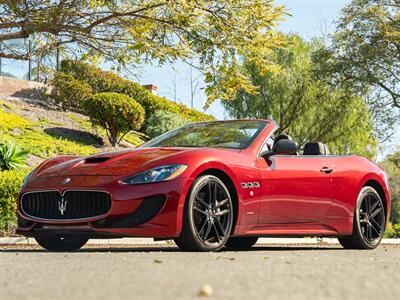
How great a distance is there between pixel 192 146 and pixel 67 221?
167 centimetres

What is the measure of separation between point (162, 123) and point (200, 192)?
19601mm

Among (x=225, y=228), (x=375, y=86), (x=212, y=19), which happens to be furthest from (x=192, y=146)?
(x=375, y=86)

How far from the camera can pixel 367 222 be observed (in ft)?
28.7

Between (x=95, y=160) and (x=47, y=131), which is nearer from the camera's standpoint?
(x=95, y=160)

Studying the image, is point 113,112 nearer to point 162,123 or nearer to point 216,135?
point 162,123

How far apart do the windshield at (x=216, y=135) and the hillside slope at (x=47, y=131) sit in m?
10.4

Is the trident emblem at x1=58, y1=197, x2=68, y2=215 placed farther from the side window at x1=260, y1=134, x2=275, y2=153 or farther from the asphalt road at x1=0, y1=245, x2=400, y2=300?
the side window at x1=260, y1=134, x2=275, y2=153

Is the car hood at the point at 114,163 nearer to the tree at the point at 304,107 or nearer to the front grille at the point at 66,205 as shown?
the front grille at the point at 66,205

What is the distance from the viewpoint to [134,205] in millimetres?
6406

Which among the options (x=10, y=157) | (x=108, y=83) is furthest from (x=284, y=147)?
(x=108, y=83)

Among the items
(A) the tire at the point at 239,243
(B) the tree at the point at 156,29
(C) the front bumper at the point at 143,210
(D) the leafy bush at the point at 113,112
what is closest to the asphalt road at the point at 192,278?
(C) the front bumper at the point at 143,210

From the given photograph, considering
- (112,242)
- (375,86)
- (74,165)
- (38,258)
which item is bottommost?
(112,242)

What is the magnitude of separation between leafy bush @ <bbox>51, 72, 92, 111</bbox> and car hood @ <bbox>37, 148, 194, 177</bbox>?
21.4 metres

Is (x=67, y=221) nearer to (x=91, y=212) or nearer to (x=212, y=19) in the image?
(x=91, y=212)
